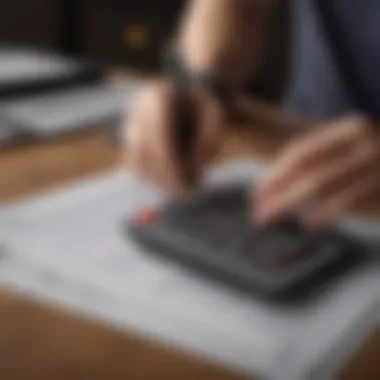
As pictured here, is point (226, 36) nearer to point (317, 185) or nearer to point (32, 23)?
point (317, 185)

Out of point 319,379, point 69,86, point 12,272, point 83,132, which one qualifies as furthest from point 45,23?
point 319,379

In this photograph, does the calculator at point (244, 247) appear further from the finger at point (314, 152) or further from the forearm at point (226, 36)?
the forearm at point (226, 36)

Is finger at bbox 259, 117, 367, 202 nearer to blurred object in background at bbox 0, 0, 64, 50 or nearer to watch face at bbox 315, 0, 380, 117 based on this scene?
watch face at bbox 315, 0, 380, 117

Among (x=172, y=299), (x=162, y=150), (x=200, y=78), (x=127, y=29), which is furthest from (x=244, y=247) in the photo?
(x=127, y=29)

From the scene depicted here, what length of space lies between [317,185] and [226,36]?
45cm

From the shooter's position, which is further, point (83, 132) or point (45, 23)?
point (45, 23)

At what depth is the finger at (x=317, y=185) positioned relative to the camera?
715 mm

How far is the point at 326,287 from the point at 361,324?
0.05 meters

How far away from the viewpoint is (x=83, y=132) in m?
0.99

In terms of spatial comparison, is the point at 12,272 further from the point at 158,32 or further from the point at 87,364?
the point at 158,32

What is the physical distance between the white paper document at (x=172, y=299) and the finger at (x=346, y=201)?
3.0 inches

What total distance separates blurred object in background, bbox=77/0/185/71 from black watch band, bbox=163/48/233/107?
139 centimetres

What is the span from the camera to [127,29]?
2.52m

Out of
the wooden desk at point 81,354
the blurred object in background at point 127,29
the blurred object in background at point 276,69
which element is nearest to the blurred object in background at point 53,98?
the wooden desk at point 81,354
